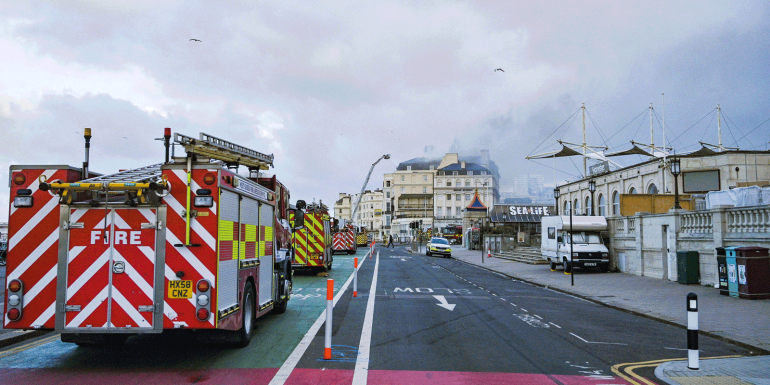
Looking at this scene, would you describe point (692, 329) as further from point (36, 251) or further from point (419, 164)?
point (419, 164)

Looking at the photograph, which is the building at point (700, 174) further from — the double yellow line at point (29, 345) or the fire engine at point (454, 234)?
the fire engine at point (454, 234)

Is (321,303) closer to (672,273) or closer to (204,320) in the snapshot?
(204,320)

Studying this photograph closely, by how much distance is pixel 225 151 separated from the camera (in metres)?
8.57

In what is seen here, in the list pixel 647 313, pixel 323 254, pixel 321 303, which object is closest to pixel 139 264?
pixel 321 303

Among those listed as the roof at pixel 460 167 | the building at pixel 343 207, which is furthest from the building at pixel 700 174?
the building at pixel 343 207

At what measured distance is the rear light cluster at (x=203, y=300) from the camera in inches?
262

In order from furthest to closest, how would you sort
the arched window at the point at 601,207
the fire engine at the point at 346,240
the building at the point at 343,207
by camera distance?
the building at the point at 343,207 < the arched window at the point at 601,207 < the fire engine at the point at 346,240

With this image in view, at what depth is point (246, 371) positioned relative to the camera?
679 cm

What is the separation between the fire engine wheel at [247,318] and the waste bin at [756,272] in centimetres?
1302

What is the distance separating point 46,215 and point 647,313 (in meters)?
12.3

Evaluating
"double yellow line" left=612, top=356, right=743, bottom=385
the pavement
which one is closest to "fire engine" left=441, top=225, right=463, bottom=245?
the pavement

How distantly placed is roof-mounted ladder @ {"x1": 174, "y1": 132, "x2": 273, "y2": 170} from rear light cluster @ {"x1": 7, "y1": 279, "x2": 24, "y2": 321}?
2578mm

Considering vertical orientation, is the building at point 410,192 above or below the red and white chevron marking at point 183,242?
above

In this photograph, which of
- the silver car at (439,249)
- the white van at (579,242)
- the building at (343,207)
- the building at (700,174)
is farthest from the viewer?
the building at (343,207)
